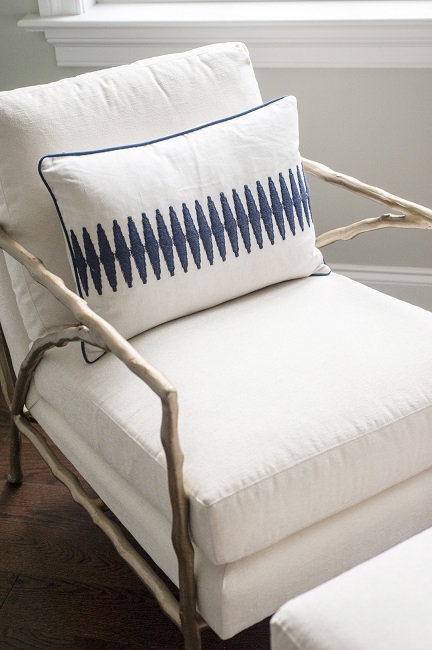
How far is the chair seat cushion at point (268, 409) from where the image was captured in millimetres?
1066

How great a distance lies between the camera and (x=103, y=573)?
1.46m

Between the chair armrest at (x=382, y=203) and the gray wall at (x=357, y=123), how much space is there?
0.42 meters

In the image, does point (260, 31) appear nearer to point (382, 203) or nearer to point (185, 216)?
point (382, 203)

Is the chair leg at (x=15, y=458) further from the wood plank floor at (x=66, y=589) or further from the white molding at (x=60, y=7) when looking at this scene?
the white molding at (x=60, y=7)

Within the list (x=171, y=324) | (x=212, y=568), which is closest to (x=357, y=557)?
(x=212, y=568)

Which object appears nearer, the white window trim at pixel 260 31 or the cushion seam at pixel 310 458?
the cushion seam at pixel 310 458

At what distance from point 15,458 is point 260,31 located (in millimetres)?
1142

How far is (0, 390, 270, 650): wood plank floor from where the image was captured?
4.34 ft

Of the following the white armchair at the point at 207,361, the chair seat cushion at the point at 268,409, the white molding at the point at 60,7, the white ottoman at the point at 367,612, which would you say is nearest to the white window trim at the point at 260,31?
the white molding at the point at 60,7

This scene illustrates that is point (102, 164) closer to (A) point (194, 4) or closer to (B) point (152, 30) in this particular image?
(B) point (152, 30)

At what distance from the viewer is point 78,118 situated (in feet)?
4.47

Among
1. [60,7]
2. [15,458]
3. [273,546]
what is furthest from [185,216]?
[60,7]

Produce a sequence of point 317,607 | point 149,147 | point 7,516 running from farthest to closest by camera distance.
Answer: point 7,516 → point 149,147 → point 317,607

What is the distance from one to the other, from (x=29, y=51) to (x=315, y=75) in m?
0.74
